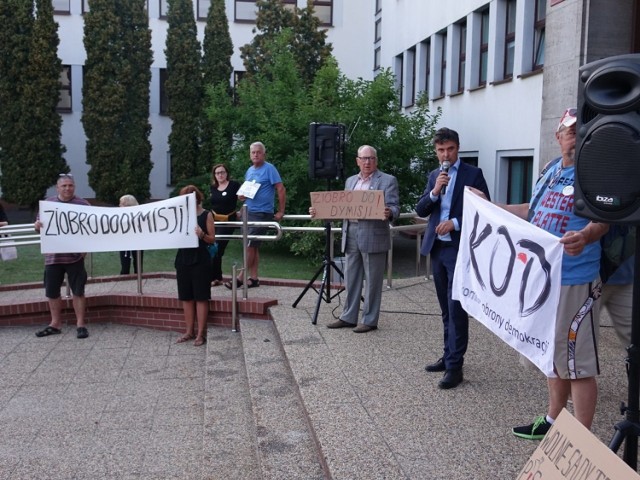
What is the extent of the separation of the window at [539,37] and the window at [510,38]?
960 millimetres

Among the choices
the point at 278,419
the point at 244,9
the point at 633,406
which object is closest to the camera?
the point at 633,406

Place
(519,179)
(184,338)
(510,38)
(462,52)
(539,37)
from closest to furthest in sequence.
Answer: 1. (184,338)
2. (539,37)
3. (519,179)
4. (510,38)
5. (462,52)

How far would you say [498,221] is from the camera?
3.98m

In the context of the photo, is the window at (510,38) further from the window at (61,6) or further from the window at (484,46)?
the window at (61,6)

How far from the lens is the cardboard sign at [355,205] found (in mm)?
6504

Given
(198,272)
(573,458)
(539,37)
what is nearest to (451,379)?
(573,458)

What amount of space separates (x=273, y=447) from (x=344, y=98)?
11313 mm

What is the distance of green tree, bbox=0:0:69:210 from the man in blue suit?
20.4 m

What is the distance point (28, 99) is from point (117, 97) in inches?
109

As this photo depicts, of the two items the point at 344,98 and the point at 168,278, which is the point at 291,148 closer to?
the point at 344,98

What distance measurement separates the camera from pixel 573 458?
2.29 m

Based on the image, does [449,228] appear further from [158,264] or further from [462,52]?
[462,52]

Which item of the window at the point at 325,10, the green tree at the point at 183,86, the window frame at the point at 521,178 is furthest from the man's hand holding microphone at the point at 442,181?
the window at the point at 325,10

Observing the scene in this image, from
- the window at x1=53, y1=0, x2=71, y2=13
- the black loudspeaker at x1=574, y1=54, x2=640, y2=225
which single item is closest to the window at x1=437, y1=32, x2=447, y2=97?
the window at x1=53, y1=0, x2=71, y2=13
